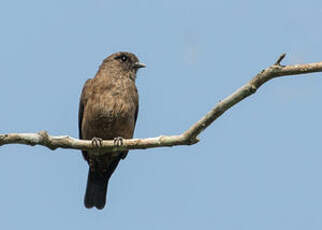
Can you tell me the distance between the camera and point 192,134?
5551mm

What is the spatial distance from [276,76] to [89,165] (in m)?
3.90

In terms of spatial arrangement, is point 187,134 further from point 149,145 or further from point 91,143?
point 91,143

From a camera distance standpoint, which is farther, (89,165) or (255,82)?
(89,165)

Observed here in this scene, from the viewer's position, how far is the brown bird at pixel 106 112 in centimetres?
753

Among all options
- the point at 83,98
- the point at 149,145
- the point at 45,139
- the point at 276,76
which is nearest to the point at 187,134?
the point at 149,145

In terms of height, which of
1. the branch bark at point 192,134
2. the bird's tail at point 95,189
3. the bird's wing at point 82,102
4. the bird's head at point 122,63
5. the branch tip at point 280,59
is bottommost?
the bird's tail at point 95,189

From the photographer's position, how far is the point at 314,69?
4992 millimetres

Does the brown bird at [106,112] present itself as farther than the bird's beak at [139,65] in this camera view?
No

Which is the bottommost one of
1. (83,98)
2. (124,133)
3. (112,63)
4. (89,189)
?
(89,189)

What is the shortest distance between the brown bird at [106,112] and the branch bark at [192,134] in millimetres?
913

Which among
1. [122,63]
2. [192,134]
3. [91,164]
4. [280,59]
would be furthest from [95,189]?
[280,59]

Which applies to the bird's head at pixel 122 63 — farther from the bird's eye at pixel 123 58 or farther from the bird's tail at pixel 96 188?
the bird's tail at pixel 96 188

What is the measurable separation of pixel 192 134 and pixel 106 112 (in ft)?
7.29

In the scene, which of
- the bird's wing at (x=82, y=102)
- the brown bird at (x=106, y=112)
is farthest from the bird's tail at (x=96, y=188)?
the bird's wing at (x=82, y=102)
